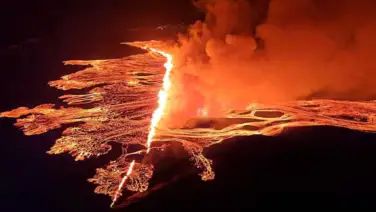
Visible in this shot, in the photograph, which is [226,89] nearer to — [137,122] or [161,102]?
[161,102]

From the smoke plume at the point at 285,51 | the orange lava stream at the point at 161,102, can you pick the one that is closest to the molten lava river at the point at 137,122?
the orange lava stream at the point at 161,102

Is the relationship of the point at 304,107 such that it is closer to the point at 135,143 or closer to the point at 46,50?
the point at 135,143

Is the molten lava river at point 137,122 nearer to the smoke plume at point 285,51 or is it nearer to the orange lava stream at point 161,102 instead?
the orange lava stream at point 161,102

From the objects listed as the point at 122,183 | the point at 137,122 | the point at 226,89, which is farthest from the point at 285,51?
the point at 122,183

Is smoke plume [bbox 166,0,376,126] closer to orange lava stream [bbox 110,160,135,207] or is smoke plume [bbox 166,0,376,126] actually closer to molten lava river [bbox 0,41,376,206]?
molten lava river [bbox 0,41,376,206]

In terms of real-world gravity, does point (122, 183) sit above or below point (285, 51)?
below
